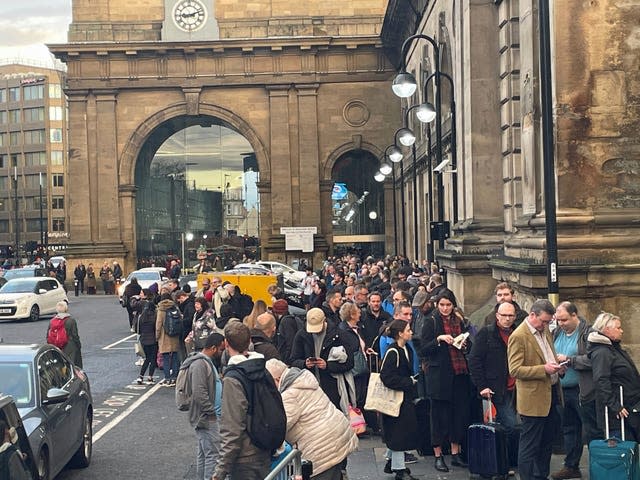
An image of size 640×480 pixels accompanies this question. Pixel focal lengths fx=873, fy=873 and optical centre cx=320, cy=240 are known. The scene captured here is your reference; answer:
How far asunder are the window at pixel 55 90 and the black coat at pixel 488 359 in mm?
109182

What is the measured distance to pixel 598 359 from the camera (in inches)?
297

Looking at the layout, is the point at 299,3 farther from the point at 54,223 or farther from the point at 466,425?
the point at 54,223

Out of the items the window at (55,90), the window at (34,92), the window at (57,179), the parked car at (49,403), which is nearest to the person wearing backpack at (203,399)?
the parked car at (49,403)

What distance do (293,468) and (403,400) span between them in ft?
9.28

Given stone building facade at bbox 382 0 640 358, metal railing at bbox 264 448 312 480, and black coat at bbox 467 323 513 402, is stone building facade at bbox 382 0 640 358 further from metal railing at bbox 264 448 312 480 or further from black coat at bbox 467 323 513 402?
metal railing at bbox 264 448 312 480

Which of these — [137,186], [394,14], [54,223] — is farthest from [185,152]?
[54,223]

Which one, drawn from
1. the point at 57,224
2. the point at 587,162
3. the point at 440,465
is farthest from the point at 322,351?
the point at 57,224

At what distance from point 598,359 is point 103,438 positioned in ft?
21.2

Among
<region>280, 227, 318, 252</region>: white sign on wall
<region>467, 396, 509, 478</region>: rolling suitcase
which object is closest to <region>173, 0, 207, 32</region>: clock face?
<region>280, 227, 318, 252</region>: white sign on wall

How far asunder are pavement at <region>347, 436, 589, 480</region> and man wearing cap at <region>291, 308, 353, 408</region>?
0.69 meters

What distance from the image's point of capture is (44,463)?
26.2 feet

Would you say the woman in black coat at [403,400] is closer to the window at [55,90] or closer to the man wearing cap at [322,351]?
the man wearing cap at [322,351]

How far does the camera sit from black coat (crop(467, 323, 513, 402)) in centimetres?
825

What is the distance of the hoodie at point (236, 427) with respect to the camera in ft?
19.8
